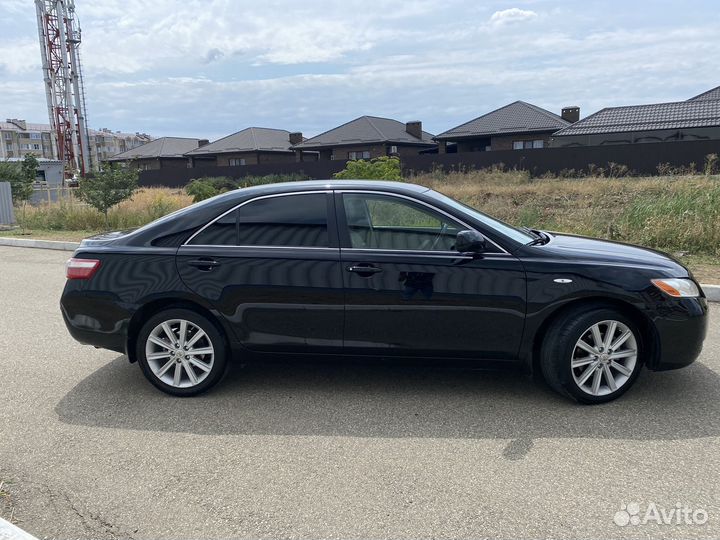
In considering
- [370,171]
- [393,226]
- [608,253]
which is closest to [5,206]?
[370,171]

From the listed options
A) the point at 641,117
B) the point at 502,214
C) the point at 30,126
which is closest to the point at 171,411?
the point at 502,214

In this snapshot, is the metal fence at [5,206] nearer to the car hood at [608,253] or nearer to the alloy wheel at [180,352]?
the alloy wheel at [180,352]

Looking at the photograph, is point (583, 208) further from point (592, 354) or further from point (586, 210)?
point (592, 354)

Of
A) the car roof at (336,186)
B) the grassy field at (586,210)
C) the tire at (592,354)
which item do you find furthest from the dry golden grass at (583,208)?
the car roof at (336,186)

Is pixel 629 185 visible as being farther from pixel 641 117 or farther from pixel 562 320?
pixel 641 117

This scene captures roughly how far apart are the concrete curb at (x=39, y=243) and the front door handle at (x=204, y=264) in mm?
10779

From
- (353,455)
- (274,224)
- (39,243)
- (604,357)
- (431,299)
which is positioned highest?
(274,224)

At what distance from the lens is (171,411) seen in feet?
13.6

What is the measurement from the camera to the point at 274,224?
4340 millimetres

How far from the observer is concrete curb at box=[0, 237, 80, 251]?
45.2 ft

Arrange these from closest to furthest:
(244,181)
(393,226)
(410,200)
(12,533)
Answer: (12,533) → (410,200) → (393,226) → (244,181)

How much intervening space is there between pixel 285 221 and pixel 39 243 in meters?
12.8

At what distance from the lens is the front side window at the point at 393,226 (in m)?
4.20

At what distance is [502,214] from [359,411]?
43.6 ft
